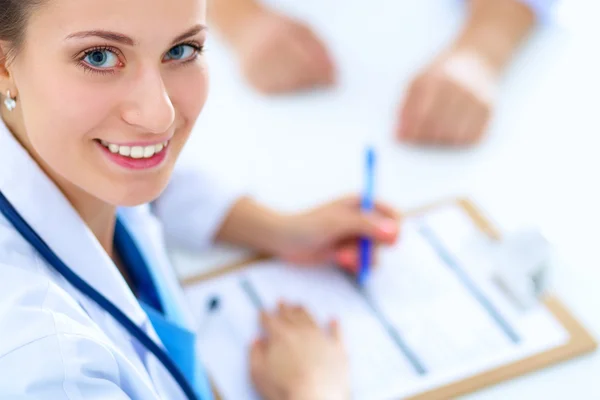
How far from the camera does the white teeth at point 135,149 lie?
642mm

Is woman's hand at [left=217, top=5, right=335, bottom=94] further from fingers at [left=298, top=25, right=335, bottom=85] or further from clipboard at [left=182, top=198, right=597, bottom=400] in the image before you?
clipboard at [left=182, top=198, right=597, bottom=400]

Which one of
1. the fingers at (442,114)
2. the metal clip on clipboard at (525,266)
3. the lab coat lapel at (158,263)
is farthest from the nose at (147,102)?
the fingers at (442,114)

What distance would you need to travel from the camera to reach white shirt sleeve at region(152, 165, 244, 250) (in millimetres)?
1012

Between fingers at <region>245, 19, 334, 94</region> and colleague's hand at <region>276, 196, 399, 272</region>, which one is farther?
fingers at <region>245, 19, 334, 94</region>

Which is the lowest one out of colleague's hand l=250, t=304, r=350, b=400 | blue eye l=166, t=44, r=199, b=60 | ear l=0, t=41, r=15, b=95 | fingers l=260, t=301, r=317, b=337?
colleague's hand l=250, t=304, r=350, b=400

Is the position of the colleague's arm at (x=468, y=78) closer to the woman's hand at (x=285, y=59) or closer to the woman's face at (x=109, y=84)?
the woman's hand at (x=285, y=59)

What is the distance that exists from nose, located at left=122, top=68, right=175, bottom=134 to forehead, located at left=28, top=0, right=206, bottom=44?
31 mm

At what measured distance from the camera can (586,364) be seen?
0.86 meters

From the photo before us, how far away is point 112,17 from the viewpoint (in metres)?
0.58

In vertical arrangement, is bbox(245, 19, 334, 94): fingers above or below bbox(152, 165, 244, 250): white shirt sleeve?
above

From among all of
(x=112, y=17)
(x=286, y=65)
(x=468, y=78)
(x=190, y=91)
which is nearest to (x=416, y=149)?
(x=468, y=78)

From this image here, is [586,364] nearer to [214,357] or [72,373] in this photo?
[214,357]

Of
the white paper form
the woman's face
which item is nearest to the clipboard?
the white paper form

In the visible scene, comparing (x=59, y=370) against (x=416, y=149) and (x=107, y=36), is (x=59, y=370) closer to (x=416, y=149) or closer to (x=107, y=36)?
(x=107, y=36)
